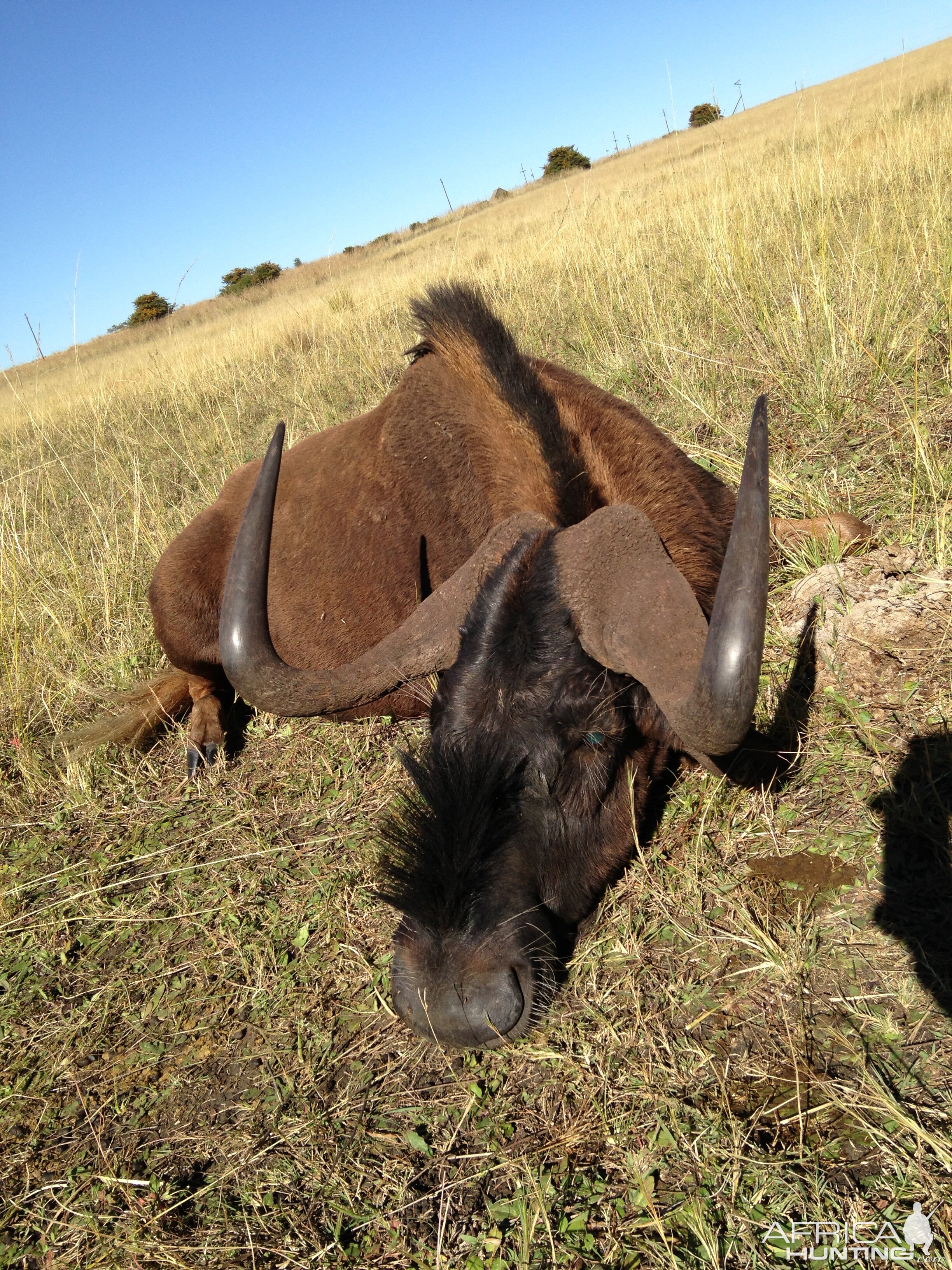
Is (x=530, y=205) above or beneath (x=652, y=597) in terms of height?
above

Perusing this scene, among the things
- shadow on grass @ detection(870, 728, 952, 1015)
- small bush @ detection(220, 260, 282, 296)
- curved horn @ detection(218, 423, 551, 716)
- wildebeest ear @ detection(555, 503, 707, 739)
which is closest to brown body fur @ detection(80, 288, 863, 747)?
curved horn @ detection(218, 423, 551, 716)

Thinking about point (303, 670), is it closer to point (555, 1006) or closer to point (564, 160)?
point (555, 1006)

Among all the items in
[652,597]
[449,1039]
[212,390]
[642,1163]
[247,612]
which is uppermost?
[212,390]

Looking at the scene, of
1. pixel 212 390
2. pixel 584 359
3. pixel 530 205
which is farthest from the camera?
pixel 530 205

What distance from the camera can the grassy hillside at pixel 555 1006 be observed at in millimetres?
1961

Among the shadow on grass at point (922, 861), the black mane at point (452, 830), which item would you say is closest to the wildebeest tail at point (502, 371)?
the black mane at point (452, 830)

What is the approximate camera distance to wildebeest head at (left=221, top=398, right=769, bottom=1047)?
84.1 inches

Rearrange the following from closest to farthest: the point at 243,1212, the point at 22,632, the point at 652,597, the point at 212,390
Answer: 1. the point at 243,1212
2. the point at 652,597
3. the point at 22,632
4. the point at 212,390

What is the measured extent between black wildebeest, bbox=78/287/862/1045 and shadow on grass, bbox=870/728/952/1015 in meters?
0.64

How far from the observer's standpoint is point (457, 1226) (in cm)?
198

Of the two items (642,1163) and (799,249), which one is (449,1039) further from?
(799,249)

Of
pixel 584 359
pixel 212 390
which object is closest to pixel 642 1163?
pixel 584 359

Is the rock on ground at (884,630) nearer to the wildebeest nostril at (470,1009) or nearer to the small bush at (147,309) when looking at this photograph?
the wildebeest nostril at (470,1009)

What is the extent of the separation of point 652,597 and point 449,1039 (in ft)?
4.64
